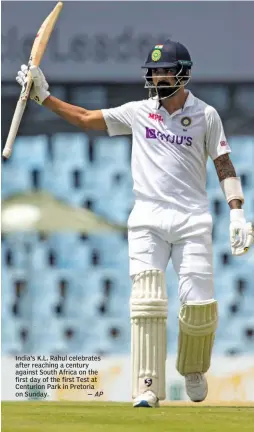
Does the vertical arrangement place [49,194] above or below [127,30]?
below

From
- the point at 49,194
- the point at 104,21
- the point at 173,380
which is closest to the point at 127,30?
the point at 104,21

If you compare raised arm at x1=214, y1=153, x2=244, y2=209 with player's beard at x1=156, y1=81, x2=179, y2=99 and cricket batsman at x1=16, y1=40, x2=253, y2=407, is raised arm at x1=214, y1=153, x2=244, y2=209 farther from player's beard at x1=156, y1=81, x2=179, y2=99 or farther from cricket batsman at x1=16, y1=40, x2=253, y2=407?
player's beard at x1=156, y1=81, x2=179, y2=99

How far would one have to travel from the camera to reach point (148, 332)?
588 cm

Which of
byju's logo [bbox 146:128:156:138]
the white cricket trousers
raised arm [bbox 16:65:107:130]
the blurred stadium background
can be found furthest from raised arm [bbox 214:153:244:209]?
the blurred stadium background

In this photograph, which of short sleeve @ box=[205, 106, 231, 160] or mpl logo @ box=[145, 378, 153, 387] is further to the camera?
short sleeve @ box=[205, 106, 231, 160]

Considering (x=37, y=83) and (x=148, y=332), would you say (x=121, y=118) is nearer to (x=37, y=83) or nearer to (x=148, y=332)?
(x=37, y=83)

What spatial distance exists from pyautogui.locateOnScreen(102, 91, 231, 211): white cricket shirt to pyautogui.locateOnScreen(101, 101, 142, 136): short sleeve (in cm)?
6

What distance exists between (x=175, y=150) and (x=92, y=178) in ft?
13.0

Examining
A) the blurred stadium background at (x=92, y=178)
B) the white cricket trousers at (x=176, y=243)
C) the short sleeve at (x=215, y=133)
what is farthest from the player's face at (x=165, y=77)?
the blurred stadium background at (x=92, y=178)

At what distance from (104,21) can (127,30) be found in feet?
0.55

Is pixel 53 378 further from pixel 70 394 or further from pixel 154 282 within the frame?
pixel 154 282

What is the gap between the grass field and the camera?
506 cm

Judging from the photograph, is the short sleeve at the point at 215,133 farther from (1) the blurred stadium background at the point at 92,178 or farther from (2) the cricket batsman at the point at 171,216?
(1) the blurred stadium background at the point at 92,178

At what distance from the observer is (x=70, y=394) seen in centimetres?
918
